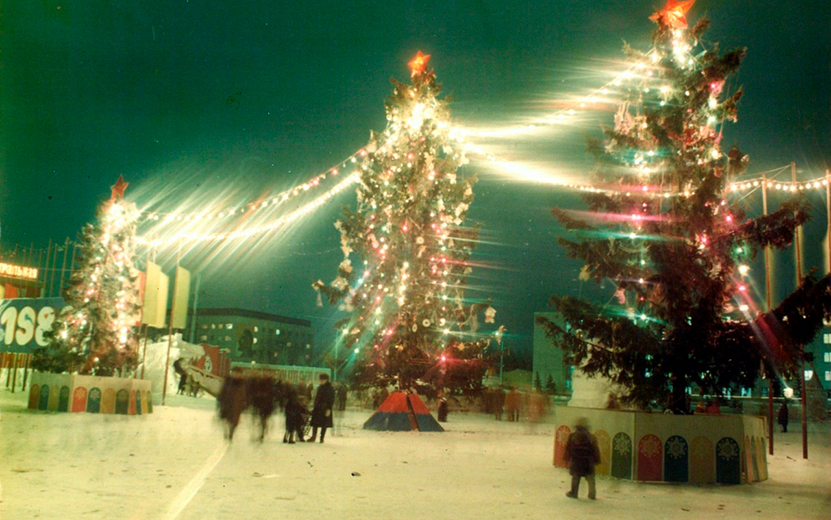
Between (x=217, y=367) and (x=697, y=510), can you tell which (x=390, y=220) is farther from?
(x=217, y=367)

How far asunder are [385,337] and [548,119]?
9.51 m

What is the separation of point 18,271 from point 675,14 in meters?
51.0

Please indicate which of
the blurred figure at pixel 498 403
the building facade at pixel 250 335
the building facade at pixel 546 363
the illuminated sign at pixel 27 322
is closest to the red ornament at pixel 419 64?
the illuminated sign at pixel 27 322

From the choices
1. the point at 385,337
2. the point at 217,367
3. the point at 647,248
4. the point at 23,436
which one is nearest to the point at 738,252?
the point at 647,248

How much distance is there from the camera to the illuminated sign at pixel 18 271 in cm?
4959

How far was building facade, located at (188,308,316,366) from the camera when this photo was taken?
112 metres

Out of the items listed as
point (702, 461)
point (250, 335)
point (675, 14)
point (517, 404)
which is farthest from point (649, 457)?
point (250, 335)

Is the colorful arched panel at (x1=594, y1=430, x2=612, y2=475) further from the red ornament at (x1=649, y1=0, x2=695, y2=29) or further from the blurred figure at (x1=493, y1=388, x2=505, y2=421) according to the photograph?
the blurred figure at (x1=493, y1=388, x2=505, y2=421)

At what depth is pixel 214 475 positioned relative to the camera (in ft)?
34.7

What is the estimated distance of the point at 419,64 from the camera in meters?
23.4

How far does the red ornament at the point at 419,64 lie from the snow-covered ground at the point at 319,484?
1259cm

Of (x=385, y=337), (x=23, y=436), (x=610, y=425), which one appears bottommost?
(x=23, y=436)

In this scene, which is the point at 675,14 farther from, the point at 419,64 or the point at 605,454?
the point at 419,64

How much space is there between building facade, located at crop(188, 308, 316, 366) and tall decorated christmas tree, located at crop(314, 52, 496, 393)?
8701 centimetres
